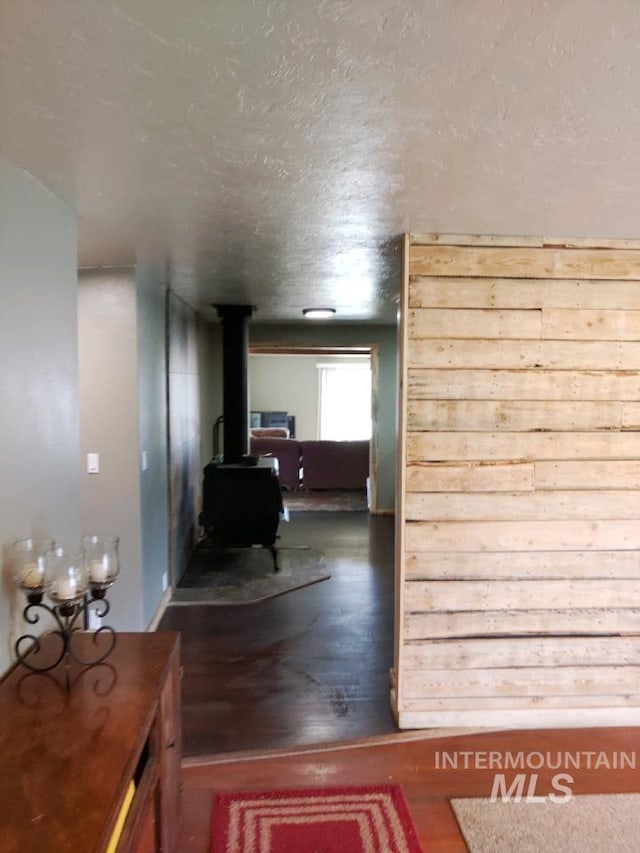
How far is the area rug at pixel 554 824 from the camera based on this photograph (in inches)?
72.5

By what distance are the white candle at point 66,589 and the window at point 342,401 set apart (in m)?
8.97

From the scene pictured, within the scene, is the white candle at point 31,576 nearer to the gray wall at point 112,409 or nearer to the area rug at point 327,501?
the gray wall at point 112,409

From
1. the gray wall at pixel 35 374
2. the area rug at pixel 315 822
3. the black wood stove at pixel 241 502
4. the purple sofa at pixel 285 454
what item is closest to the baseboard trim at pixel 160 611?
the black wood stove at pixel 241 502

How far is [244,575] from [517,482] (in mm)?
2683

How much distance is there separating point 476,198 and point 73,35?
1288 millimetres

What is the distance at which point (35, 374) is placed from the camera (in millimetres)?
1692

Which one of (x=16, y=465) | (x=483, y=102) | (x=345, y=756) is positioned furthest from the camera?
(x=345, y=756)

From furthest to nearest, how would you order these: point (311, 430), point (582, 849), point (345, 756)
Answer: point (311, 430)
point (345, 756)
point (582, 849)

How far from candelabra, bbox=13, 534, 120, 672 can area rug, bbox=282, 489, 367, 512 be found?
522 centimetres

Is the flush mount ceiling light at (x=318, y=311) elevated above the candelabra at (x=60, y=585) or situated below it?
above

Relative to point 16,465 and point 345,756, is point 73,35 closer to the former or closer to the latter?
point 16,465

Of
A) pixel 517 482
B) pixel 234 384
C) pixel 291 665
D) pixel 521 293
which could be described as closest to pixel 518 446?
pixel 517 482

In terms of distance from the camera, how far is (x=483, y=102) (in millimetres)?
1214

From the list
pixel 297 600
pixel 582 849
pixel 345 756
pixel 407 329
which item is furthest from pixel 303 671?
pixel 407 329
